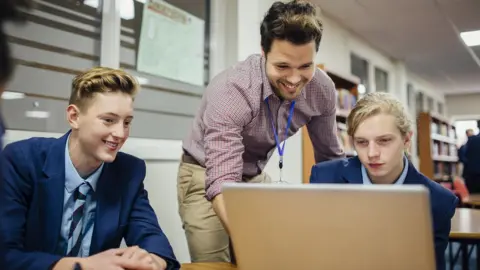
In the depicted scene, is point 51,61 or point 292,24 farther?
point 51,61

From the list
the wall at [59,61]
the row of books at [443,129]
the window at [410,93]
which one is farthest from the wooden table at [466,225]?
the window at [410,93]

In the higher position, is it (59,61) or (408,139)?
(59,61)

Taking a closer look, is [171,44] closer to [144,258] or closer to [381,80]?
[144,258]

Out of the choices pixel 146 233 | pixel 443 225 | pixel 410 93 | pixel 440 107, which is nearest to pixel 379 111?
pixel 443 225

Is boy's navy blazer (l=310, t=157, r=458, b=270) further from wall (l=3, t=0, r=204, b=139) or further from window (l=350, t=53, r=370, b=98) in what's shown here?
window (l=350, t=53, r=370, b=98)

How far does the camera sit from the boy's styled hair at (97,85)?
4.54ft

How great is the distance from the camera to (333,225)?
0.73 m

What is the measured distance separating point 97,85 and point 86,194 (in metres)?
0.33

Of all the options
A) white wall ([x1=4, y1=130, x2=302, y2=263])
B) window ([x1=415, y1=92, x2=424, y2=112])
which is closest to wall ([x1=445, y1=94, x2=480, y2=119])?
window ([x1=415, y1=92, x2=424, y2=112])

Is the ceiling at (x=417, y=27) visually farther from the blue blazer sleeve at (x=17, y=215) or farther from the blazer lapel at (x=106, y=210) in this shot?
the blue blazer sleeve at (x=17, y=215)

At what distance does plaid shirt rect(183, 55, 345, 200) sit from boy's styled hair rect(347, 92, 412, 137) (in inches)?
11.9

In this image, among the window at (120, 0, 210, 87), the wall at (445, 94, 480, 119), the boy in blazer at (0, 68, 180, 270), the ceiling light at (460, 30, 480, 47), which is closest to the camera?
the boy in blazer at (0, 68, 180, 270)

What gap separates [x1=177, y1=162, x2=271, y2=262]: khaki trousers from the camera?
5.48ft

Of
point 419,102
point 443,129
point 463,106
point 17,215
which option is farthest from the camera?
point 463,106
